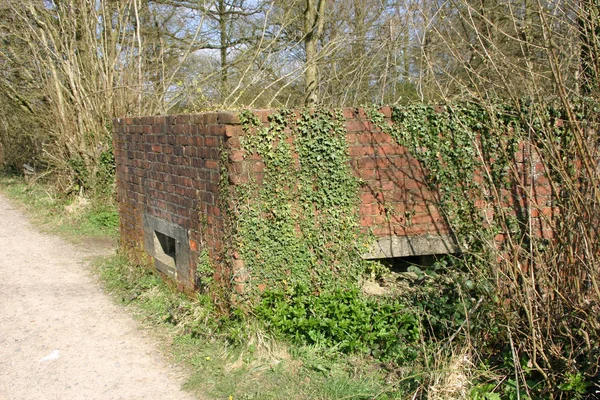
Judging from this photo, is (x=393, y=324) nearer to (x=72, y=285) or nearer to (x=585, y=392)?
(x=585, y=392)

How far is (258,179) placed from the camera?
4.81m

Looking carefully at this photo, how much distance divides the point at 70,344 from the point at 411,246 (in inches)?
124

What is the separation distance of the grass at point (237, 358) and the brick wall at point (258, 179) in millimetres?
417

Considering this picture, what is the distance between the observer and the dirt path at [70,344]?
4203 millimetres

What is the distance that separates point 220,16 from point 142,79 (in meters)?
7.73

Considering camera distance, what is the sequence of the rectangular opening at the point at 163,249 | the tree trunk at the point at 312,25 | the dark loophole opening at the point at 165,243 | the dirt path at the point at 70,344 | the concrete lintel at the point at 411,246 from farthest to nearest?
1. the tree trunk at the point at 312,25
2. the dark loophole opening at the point at 165,243
3. the rectangular opening at the point at 163,249
4. the concrete lintel at the point at 411,246
5. the dirt path at the point at 70,344

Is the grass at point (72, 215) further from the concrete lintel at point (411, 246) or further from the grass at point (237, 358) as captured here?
the concrete lintel at point (411, 246)

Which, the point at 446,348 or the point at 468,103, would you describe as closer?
the point at 446,348

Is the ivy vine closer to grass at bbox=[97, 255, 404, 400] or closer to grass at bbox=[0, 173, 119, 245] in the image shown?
grass at bbox=[97, 255, 404, 400]

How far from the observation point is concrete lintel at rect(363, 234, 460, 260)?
5.27 m

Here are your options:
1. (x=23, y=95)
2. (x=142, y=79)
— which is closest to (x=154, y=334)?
(x=142, y=79)

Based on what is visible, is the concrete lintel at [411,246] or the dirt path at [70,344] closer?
the dirt path at [70,344]

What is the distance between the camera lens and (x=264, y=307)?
470 cm

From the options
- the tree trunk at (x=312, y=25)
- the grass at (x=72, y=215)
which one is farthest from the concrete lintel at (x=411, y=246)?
the tree trunk at (x=312, y=25)
